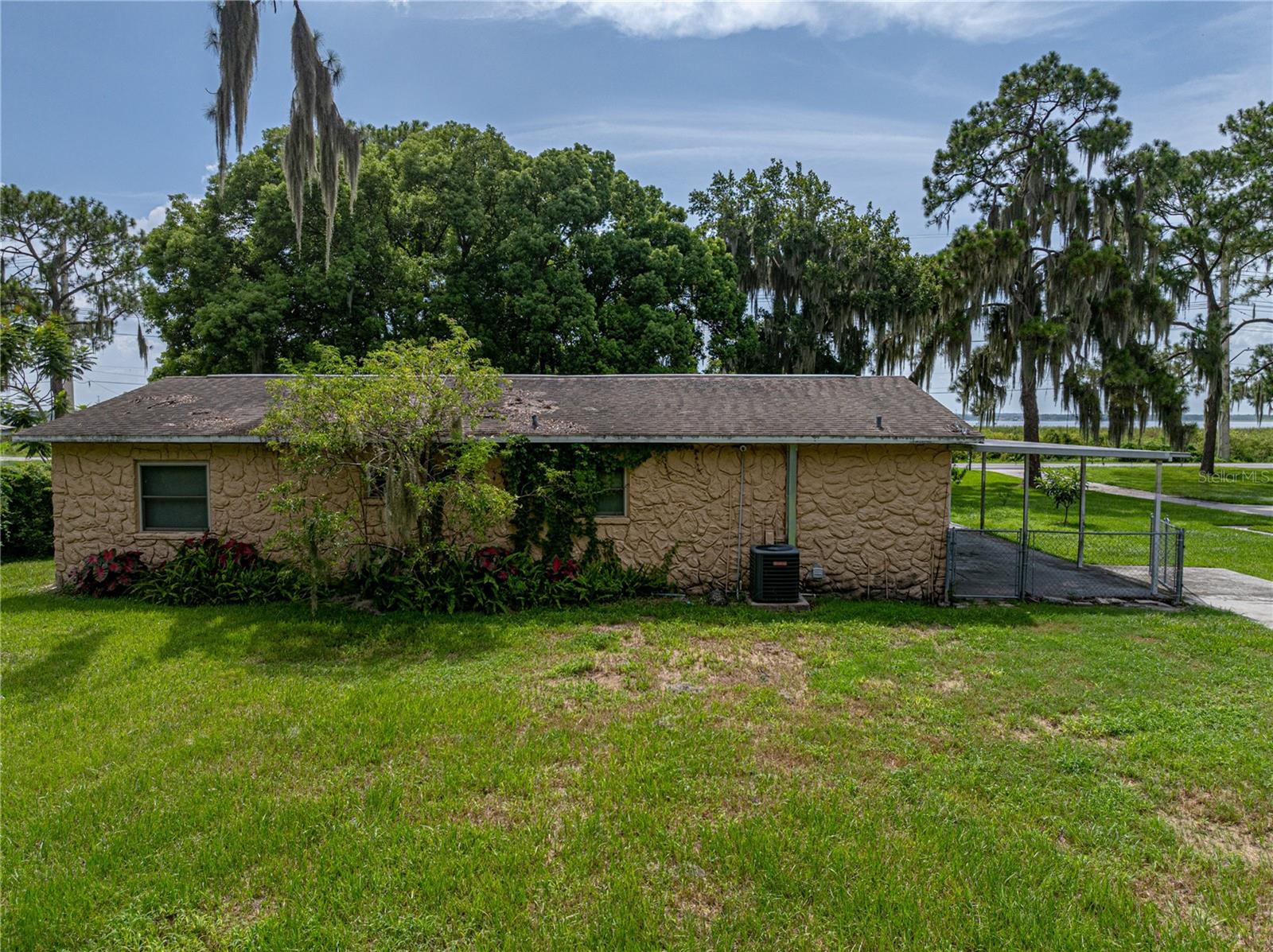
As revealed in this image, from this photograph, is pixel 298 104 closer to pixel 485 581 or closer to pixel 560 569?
pixel 485 581

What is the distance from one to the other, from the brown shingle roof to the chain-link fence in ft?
6.45

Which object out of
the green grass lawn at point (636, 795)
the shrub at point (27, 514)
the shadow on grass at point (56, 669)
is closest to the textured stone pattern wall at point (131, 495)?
the shadow on grass at point (56, 669)

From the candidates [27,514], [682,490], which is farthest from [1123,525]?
[27,514]

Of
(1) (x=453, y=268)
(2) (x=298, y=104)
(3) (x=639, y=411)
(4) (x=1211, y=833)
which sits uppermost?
(2) (x=298, y=104)

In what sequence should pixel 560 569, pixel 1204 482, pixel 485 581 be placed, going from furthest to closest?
pixel 1204 482
pixel 560 569
pixel 485 581

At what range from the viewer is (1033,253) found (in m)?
21.8

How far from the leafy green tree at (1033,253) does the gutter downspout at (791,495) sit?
15.2 meters

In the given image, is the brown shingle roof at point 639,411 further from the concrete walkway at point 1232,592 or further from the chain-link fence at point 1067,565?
the concrete walkway at point 1232,592

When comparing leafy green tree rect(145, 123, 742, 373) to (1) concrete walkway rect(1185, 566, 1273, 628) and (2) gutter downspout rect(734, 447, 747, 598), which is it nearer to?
(2) gutter downspout rect(734, 447, 747, 598)

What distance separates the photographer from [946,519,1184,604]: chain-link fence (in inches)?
370

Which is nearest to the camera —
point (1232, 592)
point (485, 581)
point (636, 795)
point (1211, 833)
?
point (1211, 833)

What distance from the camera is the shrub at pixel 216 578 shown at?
352 inches

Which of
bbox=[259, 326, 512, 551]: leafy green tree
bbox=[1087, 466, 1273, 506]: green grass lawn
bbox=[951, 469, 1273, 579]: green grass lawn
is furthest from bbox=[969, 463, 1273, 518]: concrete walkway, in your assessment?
bbox=[259, 326, 512, 551]: leafy green tree

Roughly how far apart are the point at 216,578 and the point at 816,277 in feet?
66.2
